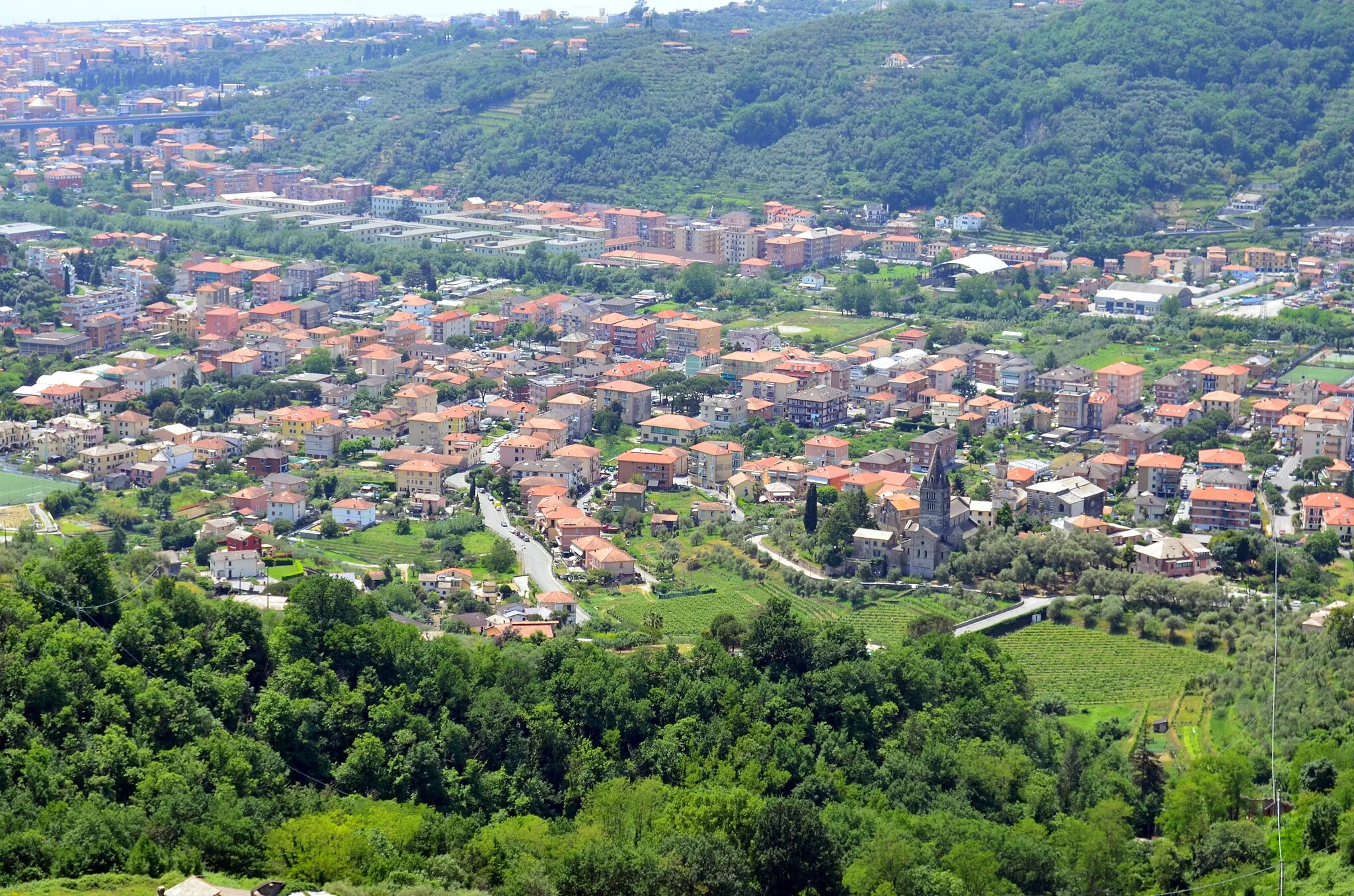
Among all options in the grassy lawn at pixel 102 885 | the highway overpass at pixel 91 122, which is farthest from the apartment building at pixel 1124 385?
the highway overpass at pixel 91 122

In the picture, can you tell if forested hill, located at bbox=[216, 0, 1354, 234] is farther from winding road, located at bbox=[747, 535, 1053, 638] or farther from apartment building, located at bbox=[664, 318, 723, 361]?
winding road, located at bbox=[747, 535, 1053, 638]

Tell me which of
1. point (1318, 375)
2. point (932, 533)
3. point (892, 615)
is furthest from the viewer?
point (1318, 375)

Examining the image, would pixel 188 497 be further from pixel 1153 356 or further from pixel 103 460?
pixel 1153 356

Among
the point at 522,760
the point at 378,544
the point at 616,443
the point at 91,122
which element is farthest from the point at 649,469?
the point at 91,122

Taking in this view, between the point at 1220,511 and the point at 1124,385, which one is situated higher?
the point at 1124,385

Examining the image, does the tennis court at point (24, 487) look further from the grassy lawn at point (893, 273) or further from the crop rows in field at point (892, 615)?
the grassy lawn at point (893, 273)
